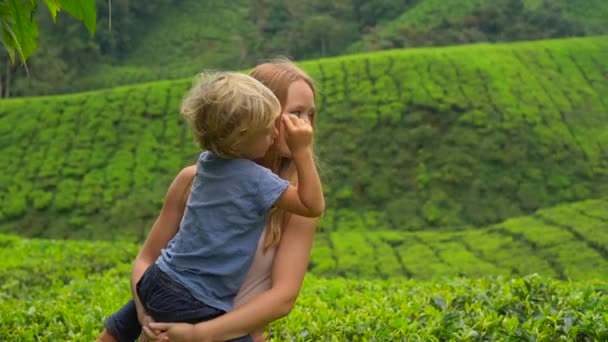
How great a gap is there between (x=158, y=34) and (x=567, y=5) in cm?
2232

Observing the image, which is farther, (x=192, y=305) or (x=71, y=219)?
(x=71, y=219)

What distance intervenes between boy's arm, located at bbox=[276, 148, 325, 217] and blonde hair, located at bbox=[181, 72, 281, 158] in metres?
0.11

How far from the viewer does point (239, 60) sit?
37250 mm

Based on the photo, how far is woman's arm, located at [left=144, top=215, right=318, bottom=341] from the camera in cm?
163

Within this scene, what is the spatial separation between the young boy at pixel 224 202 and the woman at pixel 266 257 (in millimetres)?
46

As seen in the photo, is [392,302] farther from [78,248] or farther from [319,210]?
[78,248]

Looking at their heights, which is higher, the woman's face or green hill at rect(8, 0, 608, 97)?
the woman's face

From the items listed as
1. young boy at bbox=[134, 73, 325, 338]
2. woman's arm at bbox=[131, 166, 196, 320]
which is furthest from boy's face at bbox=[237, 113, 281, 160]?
woman's arm at bbox=[131, 166, 196, 320]

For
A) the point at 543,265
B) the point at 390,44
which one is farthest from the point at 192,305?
the point at 390,44

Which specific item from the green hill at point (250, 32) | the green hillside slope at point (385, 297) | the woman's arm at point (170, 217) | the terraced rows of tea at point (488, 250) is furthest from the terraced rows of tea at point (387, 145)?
the woman's arm at point (170, 217)

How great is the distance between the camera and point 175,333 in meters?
1.62

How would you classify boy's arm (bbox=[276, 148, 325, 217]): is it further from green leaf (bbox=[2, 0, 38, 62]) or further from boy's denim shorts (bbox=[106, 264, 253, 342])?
green leaf (bbox=[2, 0, 38, 62])

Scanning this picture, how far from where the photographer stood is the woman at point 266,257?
1.65 m

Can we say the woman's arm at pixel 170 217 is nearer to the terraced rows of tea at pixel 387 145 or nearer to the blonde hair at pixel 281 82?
the blonde hair at pixel 281 82
